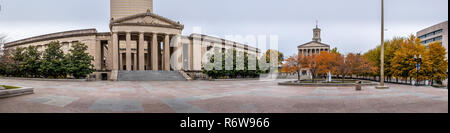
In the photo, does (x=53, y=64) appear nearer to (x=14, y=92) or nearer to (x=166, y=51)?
(x=166, y=51)

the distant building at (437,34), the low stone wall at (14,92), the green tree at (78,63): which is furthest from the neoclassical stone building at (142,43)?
the distant building at (437,34)

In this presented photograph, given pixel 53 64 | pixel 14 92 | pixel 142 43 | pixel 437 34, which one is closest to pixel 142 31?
pixel 142 43

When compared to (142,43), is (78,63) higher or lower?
lower

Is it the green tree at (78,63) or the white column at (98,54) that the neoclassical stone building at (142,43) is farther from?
the green tree at (78,63)

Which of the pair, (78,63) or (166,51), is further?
(166,51)

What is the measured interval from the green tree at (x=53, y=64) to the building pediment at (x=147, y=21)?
1098 cm

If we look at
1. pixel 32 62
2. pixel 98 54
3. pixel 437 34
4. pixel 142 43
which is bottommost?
pixel 32 62

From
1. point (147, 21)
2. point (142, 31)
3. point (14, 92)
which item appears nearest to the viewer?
point (14, 92)

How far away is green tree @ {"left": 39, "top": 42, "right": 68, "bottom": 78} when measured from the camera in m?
30.6

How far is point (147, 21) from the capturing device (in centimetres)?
4228

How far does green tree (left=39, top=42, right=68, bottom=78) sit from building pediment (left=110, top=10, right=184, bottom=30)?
11.0 m

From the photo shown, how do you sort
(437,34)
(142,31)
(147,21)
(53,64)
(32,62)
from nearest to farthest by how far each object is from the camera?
(53,64)
(32,62)
(142,31)
(147,21)
(437,34)

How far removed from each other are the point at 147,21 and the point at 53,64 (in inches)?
666

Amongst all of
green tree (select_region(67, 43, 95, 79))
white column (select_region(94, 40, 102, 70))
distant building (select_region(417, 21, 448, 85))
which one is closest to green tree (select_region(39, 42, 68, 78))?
green tree (select_region(67, 43, 95, 79))
